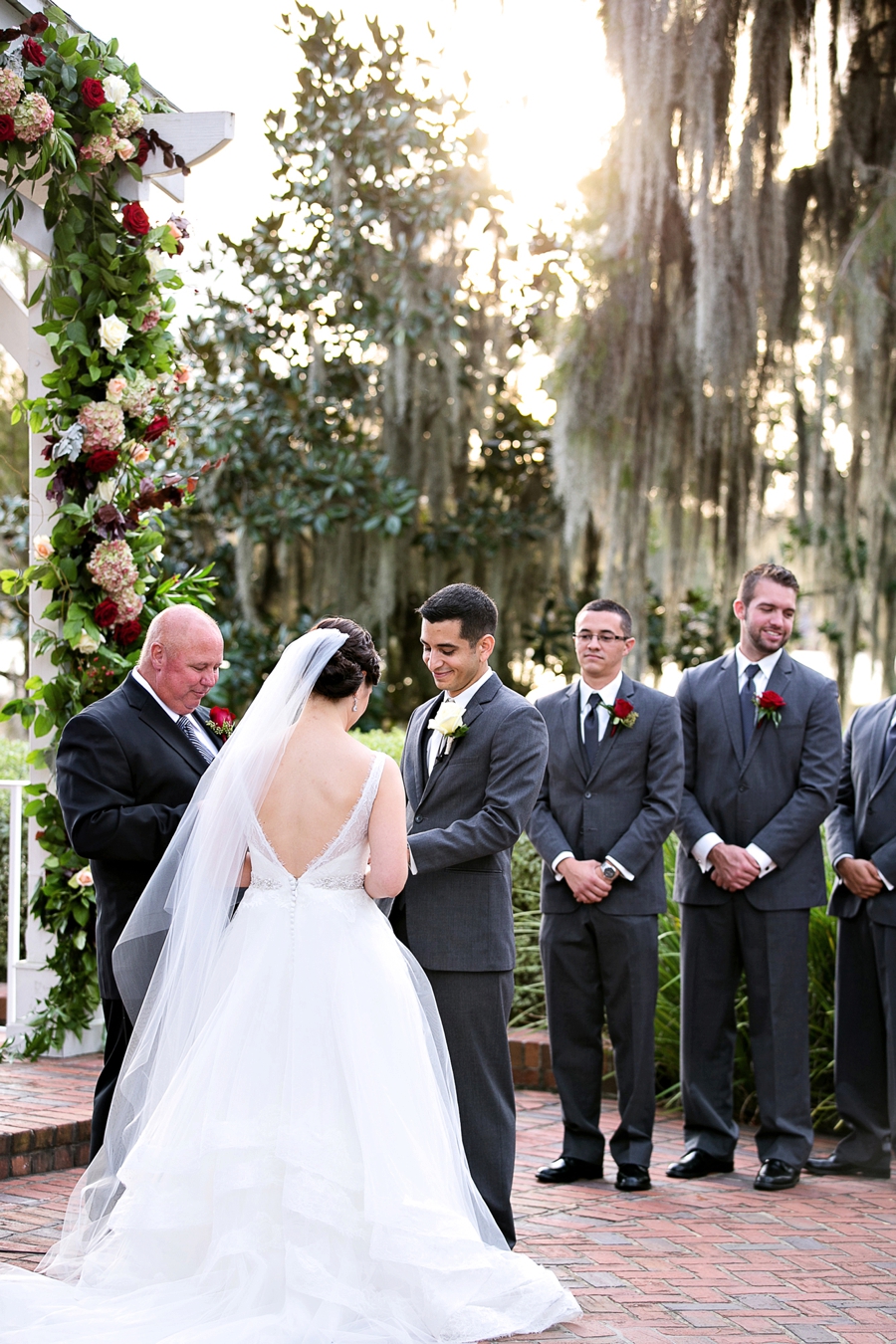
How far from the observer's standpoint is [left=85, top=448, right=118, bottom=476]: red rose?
509 centimetres

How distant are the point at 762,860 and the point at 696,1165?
1134 millimetres

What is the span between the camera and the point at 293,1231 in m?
3.12

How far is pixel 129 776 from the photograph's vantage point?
3.88 metres

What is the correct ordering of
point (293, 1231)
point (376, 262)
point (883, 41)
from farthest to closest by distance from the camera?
1. point (376, 262)
2. point (883, 41)
3. point (293, 1231)

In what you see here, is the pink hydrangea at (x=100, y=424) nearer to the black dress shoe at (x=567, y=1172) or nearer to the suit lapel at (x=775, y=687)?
the suit lapel at (x=775, y=687)

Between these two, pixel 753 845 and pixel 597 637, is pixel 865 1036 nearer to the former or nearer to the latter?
A: pixel 753 845

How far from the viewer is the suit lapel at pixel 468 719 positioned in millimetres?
3951

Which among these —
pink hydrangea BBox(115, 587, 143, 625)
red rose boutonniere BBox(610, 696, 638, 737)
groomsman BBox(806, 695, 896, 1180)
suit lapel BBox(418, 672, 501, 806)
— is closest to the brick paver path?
A: groomsman BBox(806, 695, 896, 1180)

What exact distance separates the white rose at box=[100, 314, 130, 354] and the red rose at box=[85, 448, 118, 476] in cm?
39

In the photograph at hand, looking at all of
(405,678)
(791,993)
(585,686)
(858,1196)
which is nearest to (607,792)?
(585,686)

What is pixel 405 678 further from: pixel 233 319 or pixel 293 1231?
pixel 293 1231

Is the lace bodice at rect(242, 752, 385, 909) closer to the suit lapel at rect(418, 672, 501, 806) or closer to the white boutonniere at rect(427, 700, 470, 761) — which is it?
the white boutonniere at rect(427, 700, 470, 761)

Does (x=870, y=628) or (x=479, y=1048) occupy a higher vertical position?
(x=870, y=628)

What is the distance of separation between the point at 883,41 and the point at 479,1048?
7.73m
